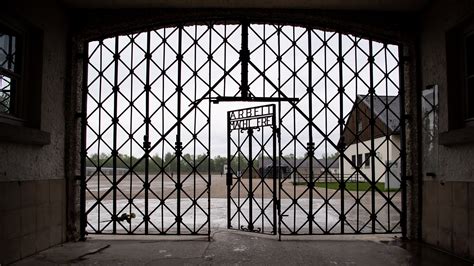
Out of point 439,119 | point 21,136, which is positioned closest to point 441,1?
point 439,119

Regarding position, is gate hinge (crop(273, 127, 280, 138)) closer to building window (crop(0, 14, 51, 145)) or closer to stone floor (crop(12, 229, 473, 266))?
stone floor (crop(12, 229, 473, 266))

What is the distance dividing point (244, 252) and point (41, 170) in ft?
9.48

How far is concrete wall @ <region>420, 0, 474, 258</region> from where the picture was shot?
4.93 m

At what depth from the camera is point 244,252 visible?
539 centimetres

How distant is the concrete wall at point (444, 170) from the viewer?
4927 millimetres

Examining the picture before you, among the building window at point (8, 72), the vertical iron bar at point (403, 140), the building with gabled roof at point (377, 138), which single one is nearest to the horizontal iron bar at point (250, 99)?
the building with gabled roof at point (377, 138)

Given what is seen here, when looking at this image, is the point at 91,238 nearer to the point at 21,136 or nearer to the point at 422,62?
the point at 21,136

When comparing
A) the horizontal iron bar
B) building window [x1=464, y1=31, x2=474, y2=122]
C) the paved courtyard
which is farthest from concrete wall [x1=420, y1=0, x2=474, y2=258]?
the horizontal iron bar

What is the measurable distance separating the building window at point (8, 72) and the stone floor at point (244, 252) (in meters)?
Result: 1.91

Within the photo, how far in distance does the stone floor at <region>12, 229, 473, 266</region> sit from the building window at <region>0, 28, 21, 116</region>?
1905 millimetres

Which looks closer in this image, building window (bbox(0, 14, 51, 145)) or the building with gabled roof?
building window (bbox(0, 14, 51, 145))

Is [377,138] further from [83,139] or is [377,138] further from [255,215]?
[83,139]

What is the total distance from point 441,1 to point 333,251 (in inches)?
145

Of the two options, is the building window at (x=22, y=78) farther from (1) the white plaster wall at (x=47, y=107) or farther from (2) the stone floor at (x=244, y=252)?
A: (2) the stone floor at (x=244, y=252)
